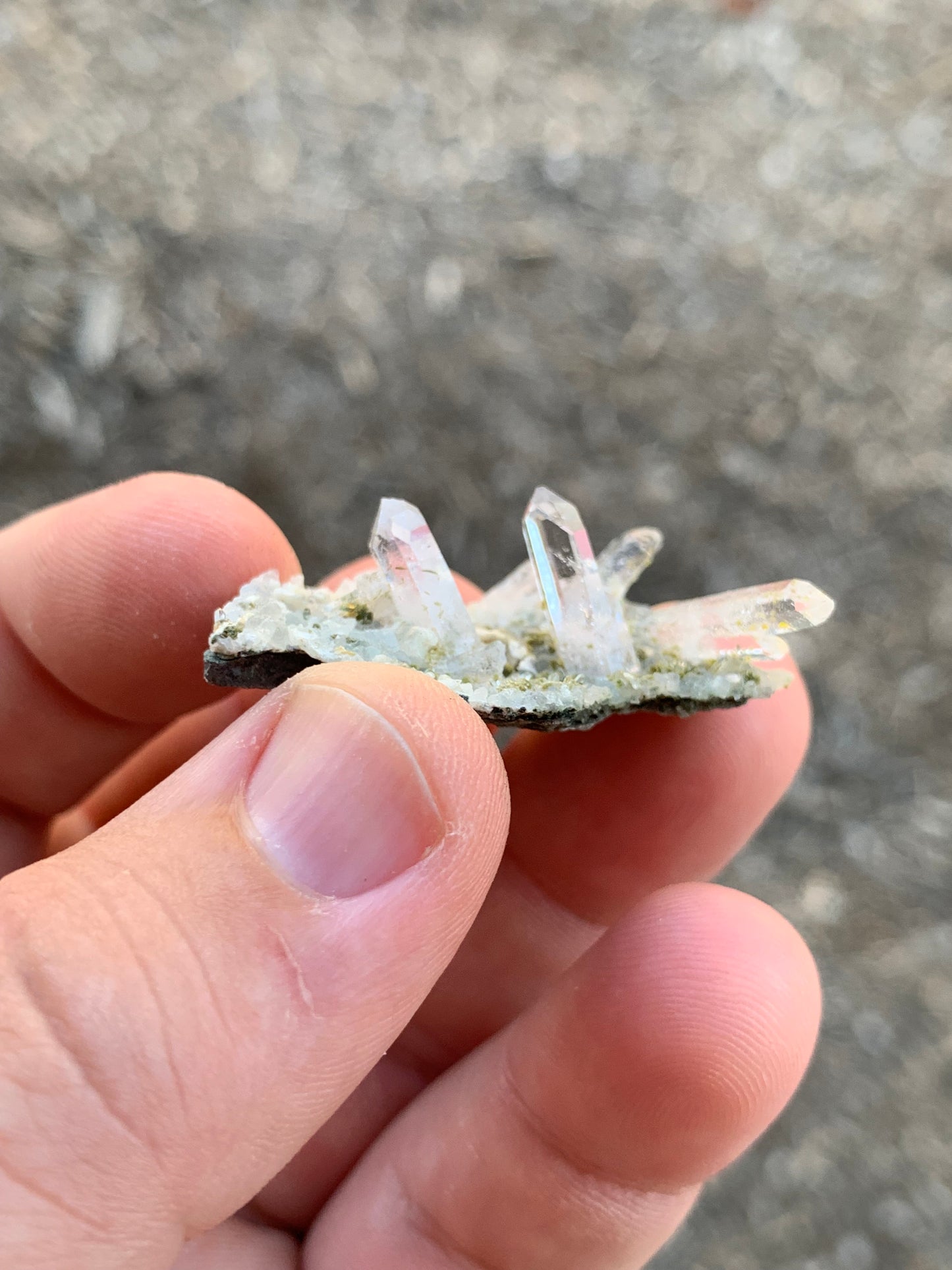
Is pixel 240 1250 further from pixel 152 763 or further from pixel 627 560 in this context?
pixel 627 560

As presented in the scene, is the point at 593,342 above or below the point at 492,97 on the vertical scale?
below

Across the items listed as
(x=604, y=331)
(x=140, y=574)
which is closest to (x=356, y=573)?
(x=140, y=574)

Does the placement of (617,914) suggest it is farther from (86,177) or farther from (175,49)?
(175,49)

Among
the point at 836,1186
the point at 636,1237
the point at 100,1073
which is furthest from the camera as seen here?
the point at 836,1186

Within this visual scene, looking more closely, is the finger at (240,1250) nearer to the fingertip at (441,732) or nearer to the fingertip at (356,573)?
the fingertip at (441,732)

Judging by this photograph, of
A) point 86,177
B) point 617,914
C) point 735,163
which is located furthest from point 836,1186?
point 86,177

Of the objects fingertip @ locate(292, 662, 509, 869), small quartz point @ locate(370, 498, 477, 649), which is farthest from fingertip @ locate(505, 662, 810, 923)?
fingertip @ locate(292, 662, 509, 869)
